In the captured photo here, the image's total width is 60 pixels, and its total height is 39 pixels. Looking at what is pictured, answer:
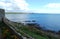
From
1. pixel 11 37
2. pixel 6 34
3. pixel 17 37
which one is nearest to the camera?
pixel 17 37

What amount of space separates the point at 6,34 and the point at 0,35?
0.41 m

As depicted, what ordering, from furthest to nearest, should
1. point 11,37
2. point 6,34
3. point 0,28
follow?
point 0,28, point 6,34, point 11,37

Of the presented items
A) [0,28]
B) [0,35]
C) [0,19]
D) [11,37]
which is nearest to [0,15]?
[0,19]

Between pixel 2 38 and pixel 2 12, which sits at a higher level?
pixel 2 12

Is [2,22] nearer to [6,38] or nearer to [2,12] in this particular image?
[2,12]

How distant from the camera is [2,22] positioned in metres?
14.3

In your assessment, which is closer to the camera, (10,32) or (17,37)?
(17,37)

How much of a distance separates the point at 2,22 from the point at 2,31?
2.47 metres

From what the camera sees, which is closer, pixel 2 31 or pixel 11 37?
pixel 11 37

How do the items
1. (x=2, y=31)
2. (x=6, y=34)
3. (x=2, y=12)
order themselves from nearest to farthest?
(x=6, y=34) < (x=2, y=31) < (x=2, y=12)

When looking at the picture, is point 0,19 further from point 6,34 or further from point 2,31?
point 6,34

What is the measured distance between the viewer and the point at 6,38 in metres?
10.6

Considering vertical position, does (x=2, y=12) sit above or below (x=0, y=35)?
above

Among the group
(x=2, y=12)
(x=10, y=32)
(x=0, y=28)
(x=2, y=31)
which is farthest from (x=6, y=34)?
(x=2, y=12)
